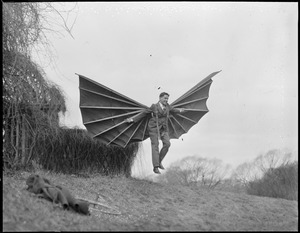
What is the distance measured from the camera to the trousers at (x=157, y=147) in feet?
35.5

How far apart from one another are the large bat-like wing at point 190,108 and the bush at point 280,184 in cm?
364

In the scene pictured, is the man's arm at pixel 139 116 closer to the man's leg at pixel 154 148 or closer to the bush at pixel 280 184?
the man's leg at pixel 154 148

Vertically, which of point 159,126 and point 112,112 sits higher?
point 112,112

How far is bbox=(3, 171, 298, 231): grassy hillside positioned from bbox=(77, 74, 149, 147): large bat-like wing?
3.63 ft

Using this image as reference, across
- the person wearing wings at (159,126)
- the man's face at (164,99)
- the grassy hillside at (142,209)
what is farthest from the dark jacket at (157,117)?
the grassy hillside at (142,209)

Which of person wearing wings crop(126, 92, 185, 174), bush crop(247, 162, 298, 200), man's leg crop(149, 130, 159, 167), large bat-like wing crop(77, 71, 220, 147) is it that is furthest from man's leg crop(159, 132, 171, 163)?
bush crop(247, 162, 298, 200)

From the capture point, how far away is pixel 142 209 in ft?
30.6

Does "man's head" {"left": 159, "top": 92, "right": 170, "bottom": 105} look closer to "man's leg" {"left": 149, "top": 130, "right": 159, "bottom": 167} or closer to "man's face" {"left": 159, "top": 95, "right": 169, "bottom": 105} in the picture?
"man's face" {"left": 159, "top": 95, "right": 169, "bottom": 105}

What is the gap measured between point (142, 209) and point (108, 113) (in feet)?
8.91

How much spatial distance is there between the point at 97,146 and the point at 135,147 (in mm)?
1109

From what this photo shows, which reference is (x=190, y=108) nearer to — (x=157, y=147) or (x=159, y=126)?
(x=159, y=126)

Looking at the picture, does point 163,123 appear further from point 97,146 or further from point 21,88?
point 21,88

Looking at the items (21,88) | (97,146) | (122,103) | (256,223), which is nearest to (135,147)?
(97,146)

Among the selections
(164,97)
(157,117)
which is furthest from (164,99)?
(157,117)
